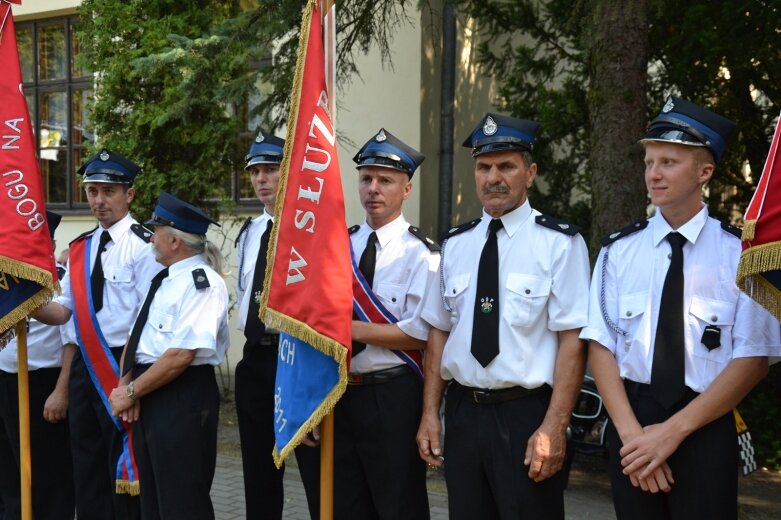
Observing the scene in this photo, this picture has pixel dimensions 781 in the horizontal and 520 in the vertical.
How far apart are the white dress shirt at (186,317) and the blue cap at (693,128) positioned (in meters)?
2.20

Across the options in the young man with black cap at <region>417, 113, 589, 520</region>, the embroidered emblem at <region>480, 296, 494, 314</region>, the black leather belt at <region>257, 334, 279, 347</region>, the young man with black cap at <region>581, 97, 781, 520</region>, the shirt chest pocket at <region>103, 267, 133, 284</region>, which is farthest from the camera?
the shirt chest pocket at <region>103, 267, 133, 284</region>

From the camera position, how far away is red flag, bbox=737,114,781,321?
8.85 ft

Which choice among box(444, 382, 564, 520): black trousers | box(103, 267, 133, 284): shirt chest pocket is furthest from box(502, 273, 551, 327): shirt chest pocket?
box(103, 267, 133, 284): shirt chest pocket

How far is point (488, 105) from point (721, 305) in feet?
26.4

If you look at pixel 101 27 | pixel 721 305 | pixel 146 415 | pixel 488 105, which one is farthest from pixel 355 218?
pixel 721 305

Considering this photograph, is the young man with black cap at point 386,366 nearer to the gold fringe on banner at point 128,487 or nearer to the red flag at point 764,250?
the gold fringe on banner at point 128,487

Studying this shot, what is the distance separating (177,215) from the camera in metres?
4.21

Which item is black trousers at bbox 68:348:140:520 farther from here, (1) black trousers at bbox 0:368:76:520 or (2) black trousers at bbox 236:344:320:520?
(2) black trousers at bbox 236:344:320:520

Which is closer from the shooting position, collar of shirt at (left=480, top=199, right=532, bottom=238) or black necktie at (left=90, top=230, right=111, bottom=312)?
collar of shirt at (left=480, top=199, right=532, bottom=238)

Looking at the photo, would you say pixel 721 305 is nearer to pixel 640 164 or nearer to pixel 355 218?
pixel 640 164

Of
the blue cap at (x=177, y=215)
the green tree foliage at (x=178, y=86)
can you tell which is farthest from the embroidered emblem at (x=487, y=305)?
the green tree foliage at (x=178, y=86)

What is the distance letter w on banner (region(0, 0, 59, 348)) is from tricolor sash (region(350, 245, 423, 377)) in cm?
182

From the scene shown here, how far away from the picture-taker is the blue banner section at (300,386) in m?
3.65

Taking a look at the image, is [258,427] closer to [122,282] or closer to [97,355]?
[97,355]
